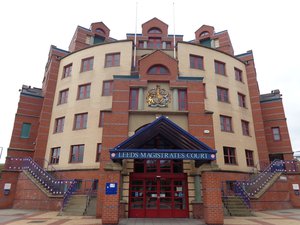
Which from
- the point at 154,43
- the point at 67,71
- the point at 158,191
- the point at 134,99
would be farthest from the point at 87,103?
the point at 154,43

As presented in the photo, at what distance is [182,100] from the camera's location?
1794 cm

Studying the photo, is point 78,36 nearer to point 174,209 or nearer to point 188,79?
point 188,79

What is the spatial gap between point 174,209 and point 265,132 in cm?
2013

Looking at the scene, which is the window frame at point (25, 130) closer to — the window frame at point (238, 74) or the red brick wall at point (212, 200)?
the red brick wall at point (212, 200)

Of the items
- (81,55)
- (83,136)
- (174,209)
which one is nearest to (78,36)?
(81,55)

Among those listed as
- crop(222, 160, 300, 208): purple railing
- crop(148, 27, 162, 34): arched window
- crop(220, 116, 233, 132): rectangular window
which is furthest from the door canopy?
crop(148, 27, 162, 34): arched window

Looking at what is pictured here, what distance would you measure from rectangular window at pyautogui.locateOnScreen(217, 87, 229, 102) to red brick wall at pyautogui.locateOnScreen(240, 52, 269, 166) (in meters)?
4.55

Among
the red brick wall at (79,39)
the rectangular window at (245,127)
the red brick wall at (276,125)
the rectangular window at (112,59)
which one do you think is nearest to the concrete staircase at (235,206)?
the rectangular window at (245,127)

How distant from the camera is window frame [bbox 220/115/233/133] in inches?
935

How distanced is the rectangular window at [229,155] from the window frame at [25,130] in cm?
2353

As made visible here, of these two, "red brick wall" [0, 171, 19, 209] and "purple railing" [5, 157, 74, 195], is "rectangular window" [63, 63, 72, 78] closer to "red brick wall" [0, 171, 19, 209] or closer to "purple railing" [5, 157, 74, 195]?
"purple railing" [5, 157, 74, 195]

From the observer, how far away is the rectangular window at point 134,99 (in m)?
17.5

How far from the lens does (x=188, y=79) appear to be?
18.2m

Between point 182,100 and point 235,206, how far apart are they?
9220 millimetres
